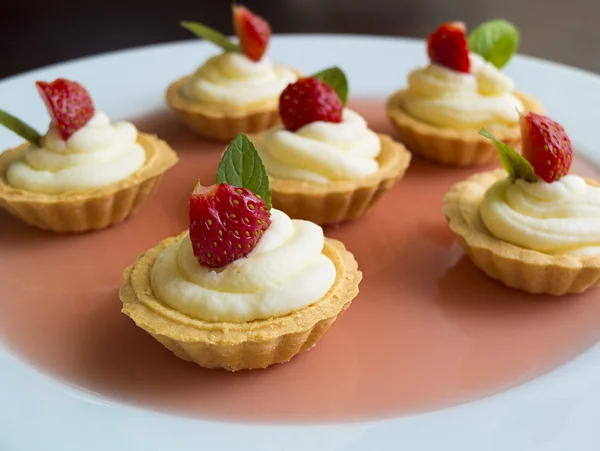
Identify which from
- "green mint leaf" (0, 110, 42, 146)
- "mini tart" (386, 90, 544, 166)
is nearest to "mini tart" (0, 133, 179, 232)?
"green mint leaf" (0, 110, 42, 146)

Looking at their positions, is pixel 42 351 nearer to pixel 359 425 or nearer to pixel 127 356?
pixel 127 356

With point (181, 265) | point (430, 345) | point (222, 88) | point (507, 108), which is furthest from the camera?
point (222, 88)

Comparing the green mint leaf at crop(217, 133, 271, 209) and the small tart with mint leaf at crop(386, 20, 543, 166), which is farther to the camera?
the small tart with mint leaf at crop(386, 20, 543, 166)

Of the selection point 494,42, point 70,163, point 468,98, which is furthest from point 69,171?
point 494,42

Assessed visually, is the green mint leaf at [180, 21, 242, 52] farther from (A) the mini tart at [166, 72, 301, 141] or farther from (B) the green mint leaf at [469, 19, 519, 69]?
(B) the green mint leaf at [469, 19, 519, 69]

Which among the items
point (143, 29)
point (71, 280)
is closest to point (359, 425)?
point (71, 280)

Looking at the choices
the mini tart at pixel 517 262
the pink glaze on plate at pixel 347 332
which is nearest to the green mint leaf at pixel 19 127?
the pink glaze on plate at pixel 347 332

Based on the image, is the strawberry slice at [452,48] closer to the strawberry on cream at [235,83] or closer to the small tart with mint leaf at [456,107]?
the small tart with mint leaf at [456,107]
